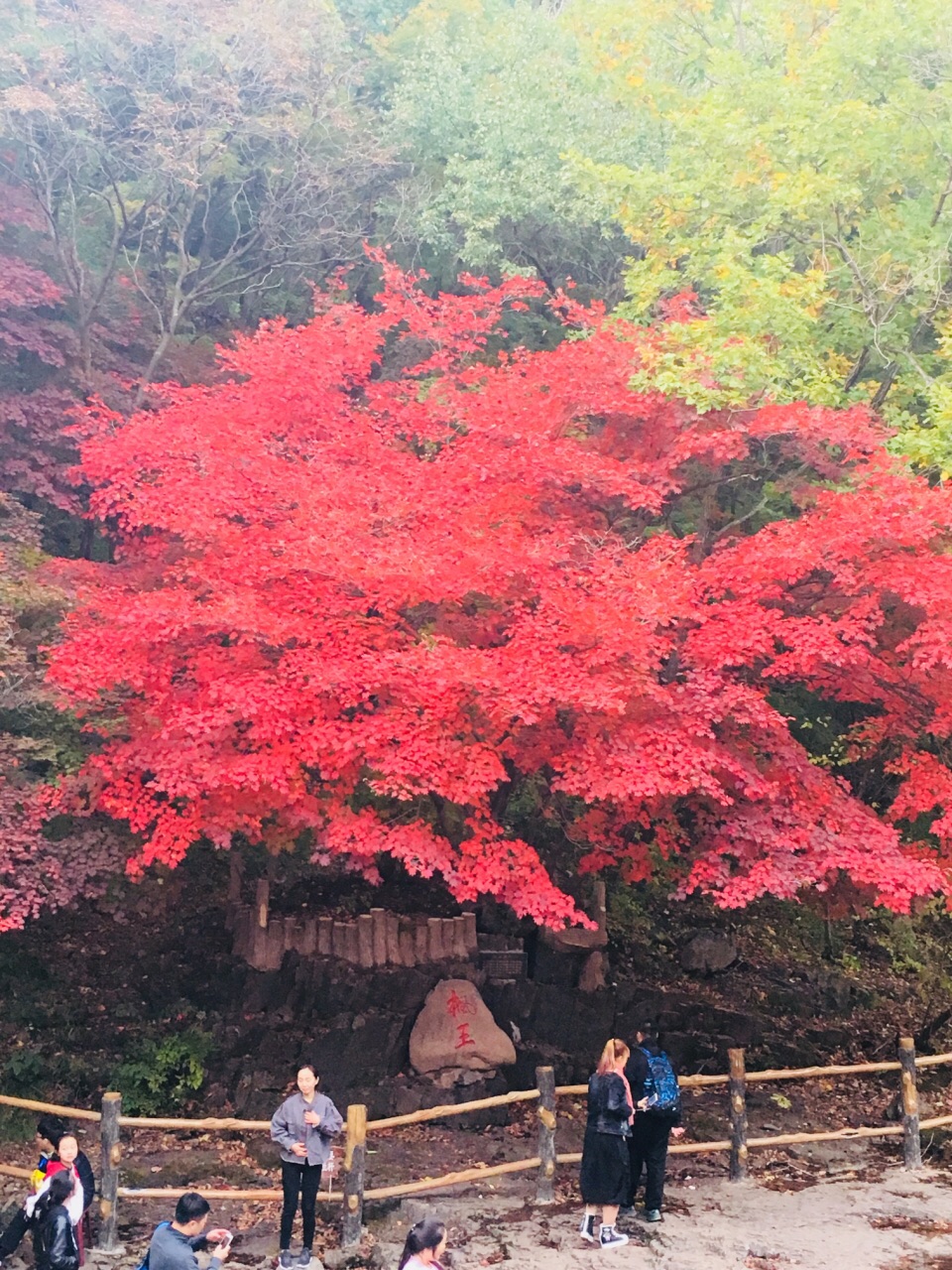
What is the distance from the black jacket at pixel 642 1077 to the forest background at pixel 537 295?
69.1 inches

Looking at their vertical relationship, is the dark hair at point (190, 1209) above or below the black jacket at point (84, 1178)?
above

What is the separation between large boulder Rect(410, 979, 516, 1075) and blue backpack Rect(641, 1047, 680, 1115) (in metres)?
4.47

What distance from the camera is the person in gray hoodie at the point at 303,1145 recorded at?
21.0 feet

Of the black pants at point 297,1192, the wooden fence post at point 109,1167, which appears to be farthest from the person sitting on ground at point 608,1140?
the wooden fence post at point 109,1167

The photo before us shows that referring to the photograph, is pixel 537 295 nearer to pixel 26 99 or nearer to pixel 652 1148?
pixel 26 99

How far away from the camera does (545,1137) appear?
305 inches

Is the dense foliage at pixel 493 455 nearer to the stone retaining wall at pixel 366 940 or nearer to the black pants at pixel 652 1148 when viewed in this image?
the stone retaining wall at pixel 366 940

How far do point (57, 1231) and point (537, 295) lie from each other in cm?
1402

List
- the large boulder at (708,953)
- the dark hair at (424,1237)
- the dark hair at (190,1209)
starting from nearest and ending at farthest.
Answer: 1. the dark hair at (424,1237)
2. the dark hair at (190,1209)
3. the large boulder at (708,953)

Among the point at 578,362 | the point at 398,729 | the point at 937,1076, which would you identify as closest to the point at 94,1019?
the point at 398,729

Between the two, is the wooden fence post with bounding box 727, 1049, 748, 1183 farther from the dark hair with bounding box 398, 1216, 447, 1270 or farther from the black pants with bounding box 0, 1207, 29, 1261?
the black pants with bounding box 0, 1207, 29, 1261

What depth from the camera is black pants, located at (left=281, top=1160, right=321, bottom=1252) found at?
657 centimetres

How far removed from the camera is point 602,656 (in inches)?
329

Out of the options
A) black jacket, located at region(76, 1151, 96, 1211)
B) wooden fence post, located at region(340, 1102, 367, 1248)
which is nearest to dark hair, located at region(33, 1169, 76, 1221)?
black jacket, located at region(76, 1151, 96, 1211)
